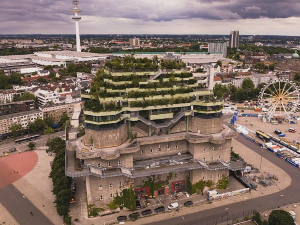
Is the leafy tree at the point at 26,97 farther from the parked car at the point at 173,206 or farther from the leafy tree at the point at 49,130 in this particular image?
the parked car at the point at 173,206

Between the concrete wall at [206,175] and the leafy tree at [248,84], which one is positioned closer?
the concrete wall at [206,175]

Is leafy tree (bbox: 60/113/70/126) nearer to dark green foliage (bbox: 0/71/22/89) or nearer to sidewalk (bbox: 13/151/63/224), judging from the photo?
sidewalk (bbox: 13/151/63/224)

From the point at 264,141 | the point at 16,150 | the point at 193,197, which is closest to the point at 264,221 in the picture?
the point at 193,197

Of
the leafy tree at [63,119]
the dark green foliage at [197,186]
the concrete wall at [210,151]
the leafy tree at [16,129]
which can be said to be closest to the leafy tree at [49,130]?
the leafy tree at [63,119]

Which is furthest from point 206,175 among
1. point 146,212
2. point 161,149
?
point 146,212

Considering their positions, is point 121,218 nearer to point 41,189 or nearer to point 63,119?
point 41,189

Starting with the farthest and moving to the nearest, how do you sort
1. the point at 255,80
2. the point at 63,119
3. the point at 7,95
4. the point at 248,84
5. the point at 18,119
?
1. the point at 255,80
2. the point at 248,84
3. the point at 7,95
4. the point at 63,119
5. the point at 18,119
